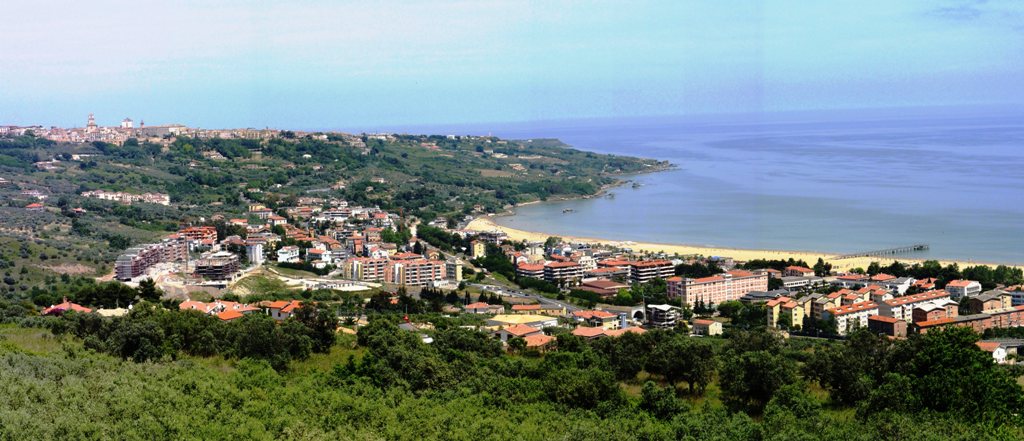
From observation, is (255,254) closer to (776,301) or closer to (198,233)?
(198,233)

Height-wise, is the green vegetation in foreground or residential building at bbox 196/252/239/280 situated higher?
the green vegetation in foreground

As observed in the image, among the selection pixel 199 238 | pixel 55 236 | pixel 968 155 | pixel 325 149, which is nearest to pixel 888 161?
pixel 968 155

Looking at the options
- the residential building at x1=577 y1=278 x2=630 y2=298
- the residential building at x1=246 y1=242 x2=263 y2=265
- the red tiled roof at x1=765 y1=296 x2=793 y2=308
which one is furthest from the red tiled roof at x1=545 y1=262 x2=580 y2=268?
the residential building at x1=246 y1=242 x2=263 y2=265

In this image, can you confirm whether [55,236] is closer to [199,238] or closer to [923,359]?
[199,238]

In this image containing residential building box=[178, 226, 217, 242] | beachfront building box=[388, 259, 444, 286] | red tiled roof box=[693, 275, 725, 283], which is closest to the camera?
red tiled roof box=[693, 275, 725, 283]

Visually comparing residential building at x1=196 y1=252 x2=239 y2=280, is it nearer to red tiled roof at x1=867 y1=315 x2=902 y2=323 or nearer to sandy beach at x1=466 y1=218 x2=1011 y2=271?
sandy beach at x1=466 y1=218 x2=1011 y2=271

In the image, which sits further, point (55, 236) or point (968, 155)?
point (968, 155)
